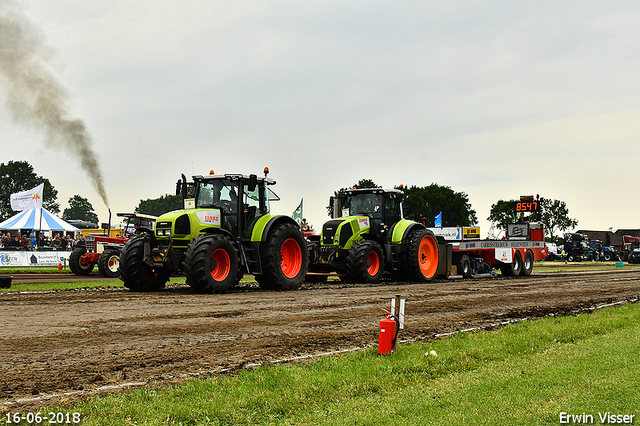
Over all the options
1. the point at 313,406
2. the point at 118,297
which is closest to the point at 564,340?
the point at 313,406

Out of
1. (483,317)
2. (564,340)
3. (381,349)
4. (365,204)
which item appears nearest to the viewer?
(381,349)

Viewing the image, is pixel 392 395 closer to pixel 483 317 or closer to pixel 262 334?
pixel 262 334

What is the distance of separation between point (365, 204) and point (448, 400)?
14145mm

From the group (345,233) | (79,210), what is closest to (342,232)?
(345,233)

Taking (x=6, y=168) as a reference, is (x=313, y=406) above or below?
below

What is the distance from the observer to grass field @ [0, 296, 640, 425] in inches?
175

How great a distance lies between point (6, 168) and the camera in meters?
97.4

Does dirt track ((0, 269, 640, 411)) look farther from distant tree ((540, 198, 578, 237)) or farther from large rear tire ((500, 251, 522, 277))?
distant tree ((540, 198, 578, 237))

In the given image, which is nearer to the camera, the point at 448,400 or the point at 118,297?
the point at 448,400

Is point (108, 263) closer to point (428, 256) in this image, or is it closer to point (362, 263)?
point (362, 263)

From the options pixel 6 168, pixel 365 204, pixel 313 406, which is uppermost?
pixel 6 168

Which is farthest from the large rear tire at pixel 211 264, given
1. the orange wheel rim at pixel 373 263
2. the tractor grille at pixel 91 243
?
the tractor grille at pixel 91 243

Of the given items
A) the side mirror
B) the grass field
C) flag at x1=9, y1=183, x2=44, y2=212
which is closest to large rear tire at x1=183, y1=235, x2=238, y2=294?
the side mirror

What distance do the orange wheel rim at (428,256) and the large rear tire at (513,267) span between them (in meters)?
5.57
